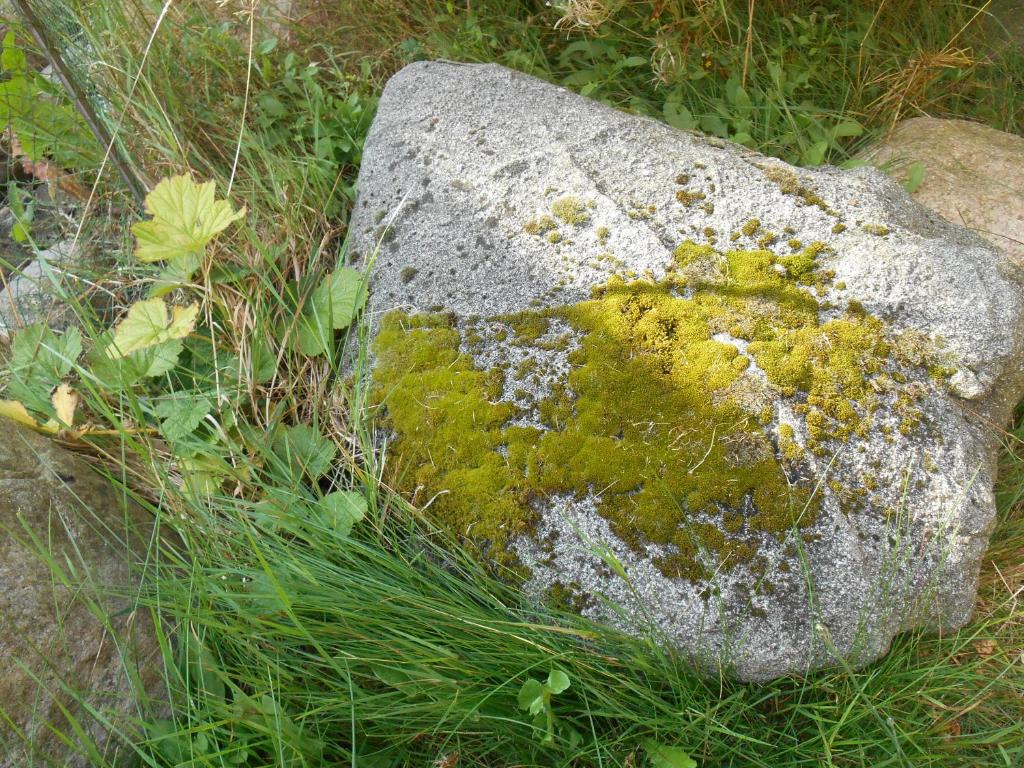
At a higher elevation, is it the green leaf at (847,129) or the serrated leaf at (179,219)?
the serrated leaf at (179,219)

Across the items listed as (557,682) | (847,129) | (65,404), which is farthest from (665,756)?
(847,129)

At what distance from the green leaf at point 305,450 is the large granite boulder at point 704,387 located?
0.78 feet

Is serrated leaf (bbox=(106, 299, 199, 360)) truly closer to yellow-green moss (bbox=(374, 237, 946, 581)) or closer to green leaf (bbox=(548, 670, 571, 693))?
yellow-green moss (bbox=(374, 237, 946, 581))

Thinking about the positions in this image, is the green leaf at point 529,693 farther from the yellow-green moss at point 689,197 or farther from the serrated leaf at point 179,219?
the serrated leaf at point 179,219

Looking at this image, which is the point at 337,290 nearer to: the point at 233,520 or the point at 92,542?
the point at 233,520

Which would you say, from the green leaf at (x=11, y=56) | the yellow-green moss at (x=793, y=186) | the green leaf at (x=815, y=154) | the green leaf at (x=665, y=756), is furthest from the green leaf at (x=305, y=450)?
the green leaf at (x=815, y=154)

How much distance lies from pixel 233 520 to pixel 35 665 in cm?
55

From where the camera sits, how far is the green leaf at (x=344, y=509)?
6.56ft

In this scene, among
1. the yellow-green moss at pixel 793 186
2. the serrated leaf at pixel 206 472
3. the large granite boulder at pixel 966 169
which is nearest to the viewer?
the serrated leaf at pixel 206 472

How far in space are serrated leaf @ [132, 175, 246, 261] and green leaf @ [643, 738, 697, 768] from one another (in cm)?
194

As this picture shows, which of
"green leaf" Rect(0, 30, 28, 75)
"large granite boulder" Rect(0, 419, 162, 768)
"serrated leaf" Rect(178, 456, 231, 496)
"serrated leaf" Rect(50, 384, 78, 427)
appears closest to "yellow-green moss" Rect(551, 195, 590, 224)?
"serrated leaf" Rect(178, 456, 231, 496)

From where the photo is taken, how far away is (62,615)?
1.83 metres

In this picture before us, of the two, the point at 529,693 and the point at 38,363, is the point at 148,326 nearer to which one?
the point at 38,363

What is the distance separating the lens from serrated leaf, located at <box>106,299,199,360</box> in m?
2.27
